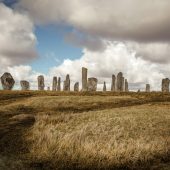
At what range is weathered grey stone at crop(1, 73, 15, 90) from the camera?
54594 mm

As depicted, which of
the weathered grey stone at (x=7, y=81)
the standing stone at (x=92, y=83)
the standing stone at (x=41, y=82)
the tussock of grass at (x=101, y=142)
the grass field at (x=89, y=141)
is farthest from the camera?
the standing stone at (x=41, y=82)

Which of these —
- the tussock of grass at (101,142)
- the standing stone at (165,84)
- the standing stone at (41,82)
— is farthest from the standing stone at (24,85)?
the tussock of grass at (101,142)

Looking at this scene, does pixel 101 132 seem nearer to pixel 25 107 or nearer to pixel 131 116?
pixel 131 116

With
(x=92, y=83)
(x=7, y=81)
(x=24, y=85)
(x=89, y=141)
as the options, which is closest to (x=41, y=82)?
(x=24, y=85)

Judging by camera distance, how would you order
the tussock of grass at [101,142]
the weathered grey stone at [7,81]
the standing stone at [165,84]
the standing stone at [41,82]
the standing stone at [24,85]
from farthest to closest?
1. the standing stone at [41,82]
2. the standing stone at [24,85]
3. the standing stone at [165,84]
4. the weathered grey stone at [7,81]
5. the tussock of grass at [101,142]

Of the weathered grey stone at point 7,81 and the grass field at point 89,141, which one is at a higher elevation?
the weathered grey stone at point 7,81

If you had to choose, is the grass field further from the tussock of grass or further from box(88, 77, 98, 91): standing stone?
box(88, 77, 98, 91): standing stone

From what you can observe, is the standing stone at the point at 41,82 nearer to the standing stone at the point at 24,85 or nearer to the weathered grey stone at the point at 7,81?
the standing stone at the point at 24,85

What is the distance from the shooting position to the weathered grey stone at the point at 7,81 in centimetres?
5459

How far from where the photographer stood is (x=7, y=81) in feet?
180

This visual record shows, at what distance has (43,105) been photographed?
33844 mm

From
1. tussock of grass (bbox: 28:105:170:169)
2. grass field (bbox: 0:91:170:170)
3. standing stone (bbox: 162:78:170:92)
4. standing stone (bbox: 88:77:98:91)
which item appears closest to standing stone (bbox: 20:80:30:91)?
standing stone (bbox: 88:77:98:91)

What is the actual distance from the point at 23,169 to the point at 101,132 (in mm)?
6815

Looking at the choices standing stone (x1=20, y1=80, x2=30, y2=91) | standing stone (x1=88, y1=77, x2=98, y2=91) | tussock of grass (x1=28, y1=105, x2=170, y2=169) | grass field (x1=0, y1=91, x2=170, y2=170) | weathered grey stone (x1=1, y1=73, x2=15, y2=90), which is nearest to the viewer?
grass field (x1=0, y1=91, x2=170, y2=170)
